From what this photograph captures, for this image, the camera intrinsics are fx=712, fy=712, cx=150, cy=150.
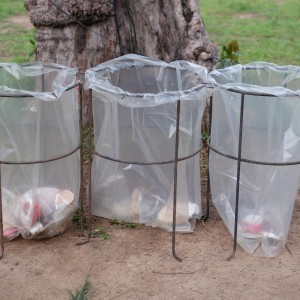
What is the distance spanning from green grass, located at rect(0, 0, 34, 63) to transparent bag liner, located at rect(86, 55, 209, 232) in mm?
3337

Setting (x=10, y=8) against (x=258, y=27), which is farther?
(x=10, y=8)

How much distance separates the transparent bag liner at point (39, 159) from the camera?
3.22 meters

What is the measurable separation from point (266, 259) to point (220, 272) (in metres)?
0.26

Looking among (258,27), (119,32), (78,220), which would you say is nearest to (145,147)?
(78,220)

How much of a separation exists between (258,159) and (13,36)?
17.4 feet

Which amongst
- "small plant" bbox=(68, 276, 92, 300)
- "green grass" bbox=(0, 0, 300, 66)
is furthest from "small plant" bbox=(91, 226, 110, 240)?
"green grass" bbox=(0, 0, 300, 66)

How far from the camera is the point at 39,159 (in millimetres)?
3279

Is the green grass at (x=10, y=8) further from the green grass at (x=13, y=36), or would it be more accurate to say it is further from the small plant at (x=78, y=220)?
the small plant at (x=78, y=220)

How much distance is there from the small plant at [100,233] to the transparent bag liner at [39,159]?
0.16m

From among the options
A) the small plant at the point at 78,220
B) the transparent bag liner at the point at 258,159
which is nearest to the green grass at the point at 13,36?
the small plant at the point at 78,220

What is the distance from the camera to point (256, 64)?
374 cm

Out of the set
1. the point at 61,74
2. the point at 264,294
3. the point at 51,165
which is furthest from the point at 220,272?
the point at 61,74

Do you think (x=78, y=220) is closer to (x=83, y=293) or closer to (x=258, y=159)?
(x=83, y=293)

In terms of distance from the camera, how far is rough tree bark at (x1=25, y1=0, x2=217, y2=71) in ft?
14.4
